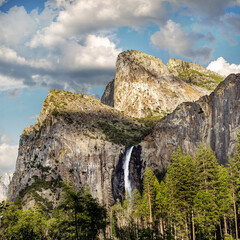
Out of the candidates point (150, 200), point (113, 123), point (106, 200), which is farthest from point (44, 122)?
point (150, 200)

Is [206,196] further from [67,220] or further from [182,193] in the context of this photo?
[67,220]

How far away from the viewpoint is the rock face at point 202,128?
370 ft

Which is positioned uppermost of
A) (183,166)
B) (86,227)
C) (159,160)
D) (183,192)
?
(159,160)

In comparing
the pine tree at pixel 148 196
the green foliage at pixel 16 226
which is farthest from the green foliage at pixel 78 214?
the pine tree at pixel 148 196

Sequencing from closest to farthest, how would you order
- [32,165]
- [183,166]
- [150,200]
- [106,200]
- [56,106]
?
[183,166], [150,200], [106,200], [32,165], [56,106]

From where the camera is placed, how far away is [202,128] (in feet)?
434

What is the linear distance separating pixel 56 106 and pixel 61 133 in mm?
20757

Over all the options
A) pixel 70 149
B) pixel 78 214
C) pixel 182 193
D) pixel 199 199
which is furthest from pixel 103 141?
pixel 78 214

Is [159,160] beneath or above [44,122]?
beneath

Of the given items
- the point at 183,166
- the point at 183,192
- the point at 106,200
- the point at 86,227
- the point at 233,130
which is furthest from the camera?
the point at 106,200

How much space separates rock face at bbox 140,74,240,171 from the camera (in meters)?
113

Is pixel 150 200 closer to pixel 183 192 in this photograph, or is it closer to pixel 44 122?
pixel 183 192

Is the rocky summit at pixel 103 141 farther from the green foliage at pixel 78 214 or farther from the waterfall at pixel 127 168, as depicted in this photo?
the green foliage at pixel 78 214

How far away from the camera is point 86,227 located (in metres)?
46.4
